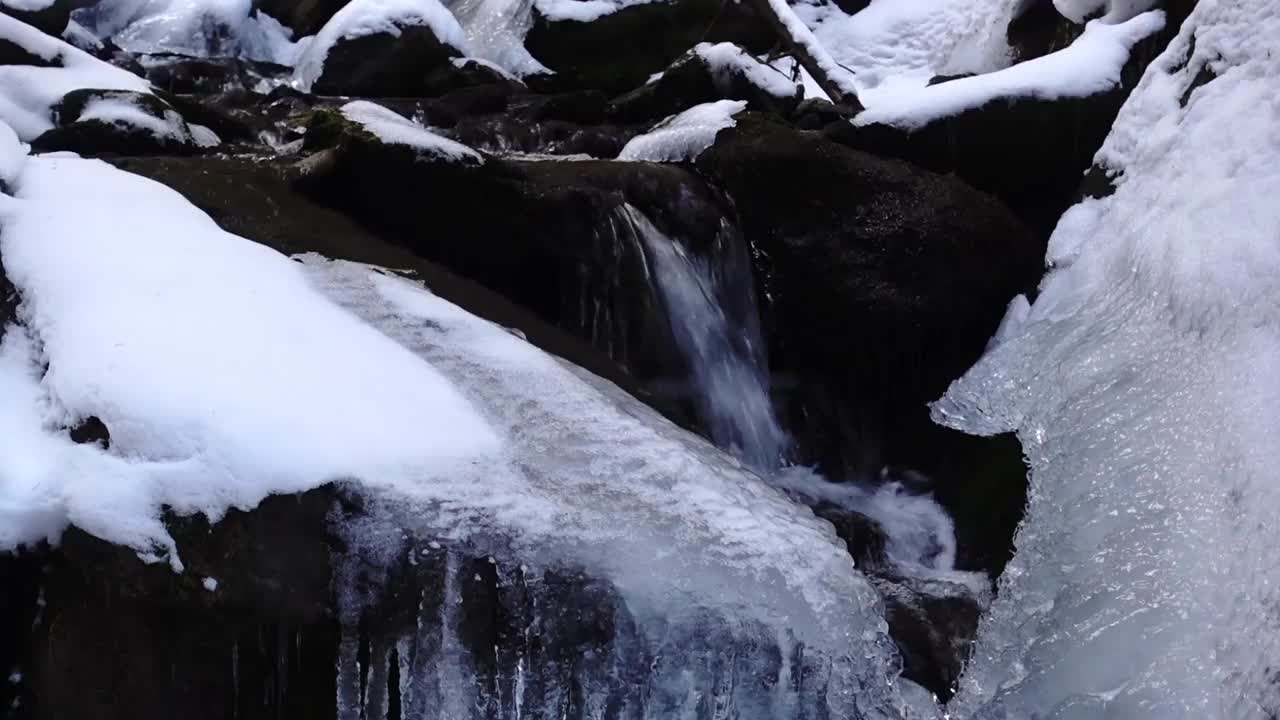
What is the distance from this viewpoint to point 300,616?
6.70ft

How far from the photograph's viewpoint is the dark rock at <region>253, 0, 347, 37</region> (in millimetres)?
12703

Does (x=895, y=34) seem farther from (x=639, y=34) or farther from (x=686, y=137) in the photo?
(x=686, y=137)

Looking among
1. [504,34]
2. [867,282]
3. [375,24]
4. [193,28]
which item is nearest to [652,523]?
[867,282]

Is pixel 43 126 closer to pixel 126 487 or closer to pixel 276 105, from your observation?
pixel 276 105

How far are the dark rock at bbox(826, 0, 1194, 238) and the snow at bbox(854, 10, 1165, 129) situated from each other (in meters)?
0.03

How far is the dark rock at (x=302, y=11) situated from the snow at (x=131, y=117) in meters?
7.62

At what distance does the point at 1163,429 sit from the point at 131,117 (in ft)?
16.0

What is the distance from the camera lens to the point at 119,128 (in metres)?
5.30

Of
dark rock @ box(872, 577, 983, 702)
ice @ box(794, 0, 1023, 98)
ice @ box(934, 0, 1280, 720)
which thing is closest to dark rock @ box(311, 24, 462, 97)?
ice @ box(794, 0, 1023, 98)

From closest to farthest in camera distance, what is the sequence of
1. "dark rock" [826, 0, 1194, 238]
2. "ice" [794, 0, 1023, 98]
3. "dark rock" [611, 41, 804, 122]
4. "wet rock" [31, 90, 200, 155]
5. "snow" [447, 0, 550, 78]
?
1. "dark rock" [826, 0, 1194, 238]
2. "wet rock" [31, 90, 200, 155]
3. "dark rock" [611, 41, 804, 122]
4. "snow" [447, 0, 550, 78]
5. "ice" [794, 0, 1023, 98]

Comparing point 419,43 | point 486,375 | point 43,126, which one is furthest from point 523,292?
point 419,43

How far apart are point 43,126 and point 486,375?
4177 mm

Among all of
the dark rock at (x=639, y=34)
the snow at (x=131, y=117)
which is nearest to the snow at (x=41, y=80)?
the snow at (x=131, y=117)

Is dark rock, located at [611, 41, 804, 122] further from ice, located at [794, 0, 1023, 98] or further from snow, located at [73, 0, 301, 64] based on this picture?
snow, located at [73, 0, 301, 64]
